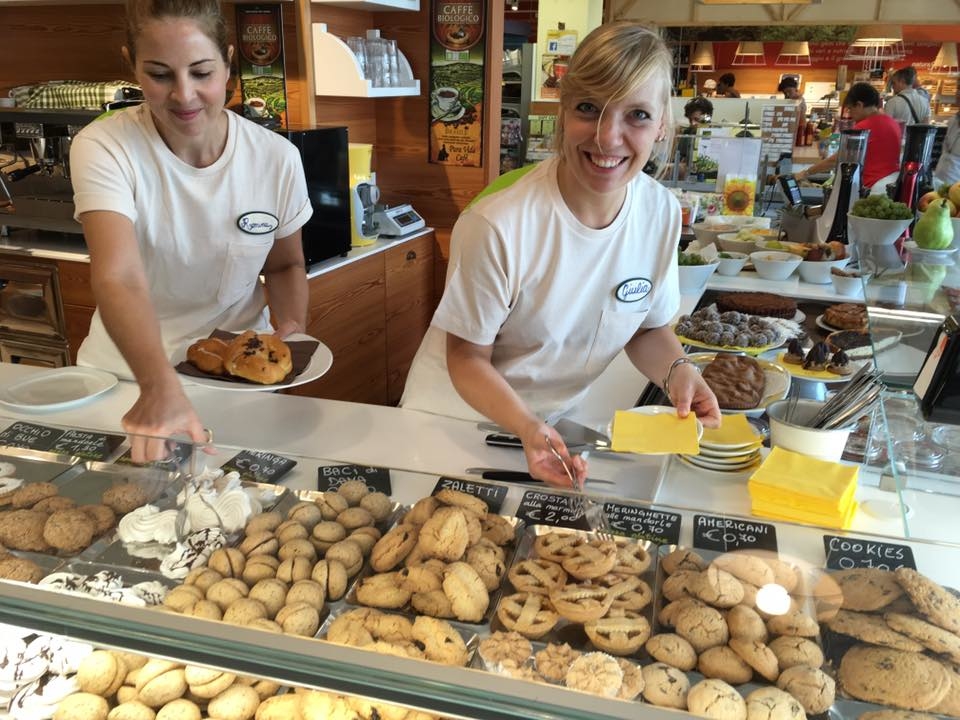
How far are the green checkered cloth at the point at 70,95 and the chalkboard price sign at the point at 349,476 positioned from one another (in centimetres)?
277

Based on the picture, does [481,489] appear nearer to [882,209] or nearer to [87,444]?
[87,444]

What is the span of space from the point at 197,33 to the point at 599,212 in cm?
96

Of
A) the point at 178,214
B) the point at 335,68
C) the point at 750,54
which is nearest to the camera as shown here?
the point at 178,214

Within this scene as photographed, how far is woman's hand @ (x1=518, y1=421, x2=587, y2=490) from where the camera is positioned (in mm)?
1390

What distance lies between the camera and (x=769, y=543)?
1.06 m

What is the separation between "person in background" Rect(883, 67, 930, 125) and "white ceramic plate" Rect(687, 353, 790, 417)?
6.48 meters

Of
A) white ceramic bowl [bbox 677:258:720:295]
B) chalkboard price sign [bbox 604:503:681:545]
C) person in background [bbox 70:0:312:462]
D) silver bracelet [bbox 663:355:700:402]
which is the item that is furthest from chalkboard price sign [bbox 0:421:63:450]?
white ceramic bowl [bbox 677:258:720:295]

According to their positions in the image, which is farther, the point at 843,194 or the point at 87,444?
the point at 843,194

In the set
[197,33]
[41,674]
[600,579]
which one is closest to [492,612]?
[600,579]

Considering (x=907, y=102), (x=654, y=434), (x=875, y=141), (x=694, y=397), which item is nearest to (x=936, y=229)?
(x=694, y=397)

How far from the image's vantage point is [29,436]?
1.44m

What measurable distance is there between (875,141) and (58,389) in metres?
5.71

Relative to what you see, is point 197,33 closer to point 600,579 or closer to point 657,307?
point 657,307

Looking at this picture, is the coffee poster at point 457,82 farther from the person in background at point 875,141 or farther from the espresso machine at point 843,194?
the person in background at point 875,141
